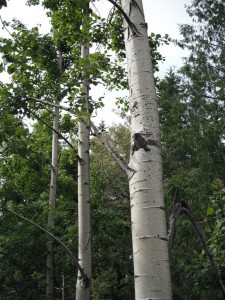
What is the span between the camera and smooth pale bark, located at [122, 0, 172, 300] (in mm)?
1546

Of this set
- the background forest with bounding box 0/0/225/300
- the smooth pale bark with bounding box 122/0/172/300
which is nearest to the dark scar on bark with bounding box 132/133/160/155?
the smooth pale bark with bounding box 122/0/172/300

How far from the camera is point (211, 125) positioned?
33.8 ft

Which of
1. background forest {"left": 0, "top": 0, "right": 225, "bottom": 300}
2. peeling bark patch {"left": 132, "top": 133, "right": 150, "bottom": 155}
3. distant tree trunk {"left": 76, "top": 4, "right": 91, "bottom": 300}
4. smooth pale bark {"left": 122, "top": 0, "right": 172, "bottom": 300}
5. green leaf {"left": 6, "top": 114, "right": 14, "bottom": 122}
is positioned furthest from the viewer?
background forest {"left": 0, "top": 0, "right": 225, "bottom": 300}

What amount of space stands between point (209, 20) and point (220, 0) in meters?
0.76

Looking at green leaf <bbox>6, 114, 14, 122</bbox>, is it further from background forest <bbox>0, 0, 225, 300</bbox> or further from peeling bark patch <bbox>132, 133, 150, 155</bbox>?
background forest <bbox>0, 0, 225, 300</bbox>

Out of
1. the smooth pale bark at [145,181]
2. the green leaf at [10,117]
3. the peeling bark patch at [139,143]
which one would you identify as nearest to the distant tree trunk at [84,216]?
the green leaf at [10,117]

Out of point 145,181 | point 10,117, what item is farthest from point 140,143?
point 10,117

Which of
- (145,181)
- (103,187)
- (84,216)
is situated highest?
(103,187)

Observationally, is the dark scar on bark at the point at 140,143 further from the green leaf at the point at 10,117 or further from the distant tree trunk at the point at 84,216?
the distant tree trunk at the point at 84,216

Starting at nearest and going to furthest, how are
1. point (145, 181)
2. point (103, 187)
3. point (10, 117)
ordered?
point (145, 181), point (10, 117), point (103, 187)

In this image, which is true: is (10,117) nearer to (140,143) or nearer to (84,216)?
(140,143)

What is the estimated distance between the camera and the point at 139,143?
6.05 feet

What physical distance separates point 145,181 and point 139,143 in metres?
0.23

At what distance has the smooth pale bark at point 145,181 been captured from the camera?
155 cm
